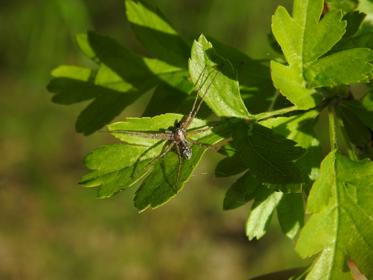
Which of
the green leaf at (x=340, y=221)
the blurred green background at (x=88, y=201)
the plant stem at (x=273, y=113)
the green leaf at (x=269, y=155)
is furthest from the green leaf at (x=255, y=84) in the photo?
the blurred green background at (x=88, y=201)

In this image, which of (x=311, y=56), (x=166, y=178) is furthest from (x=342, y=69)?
(x=166, y=178)

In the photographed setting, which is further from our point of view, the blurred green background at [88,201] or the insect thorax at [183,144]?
the blurred green background at [88,201]

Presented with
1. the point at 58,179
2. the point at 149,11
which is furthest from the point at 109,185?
the point at 58,179

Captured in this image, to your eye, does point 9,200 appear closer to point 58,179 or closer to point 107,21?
point 58,179

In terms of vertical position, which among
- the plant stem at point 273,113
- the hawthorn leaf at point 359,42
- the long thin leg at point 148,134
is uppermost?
the hawthorn leaf at point 359,42

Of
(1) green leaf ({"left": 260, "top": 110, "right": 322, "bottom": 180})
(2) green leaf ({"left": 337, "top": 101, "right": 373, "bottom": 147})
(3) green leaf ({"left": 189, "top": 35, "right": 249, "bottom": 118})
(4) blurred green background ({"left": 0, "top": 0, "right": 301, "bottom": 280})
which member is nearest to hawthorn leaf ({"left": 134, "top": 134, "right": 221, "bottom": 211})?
(3) green leaf ({"left": 189, "top": 35, "right": 249, "bottom": 118})

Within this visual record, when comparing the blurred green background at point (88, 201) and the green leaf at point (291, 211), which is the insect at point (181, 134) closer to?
the green leaf at point (291, 211)
